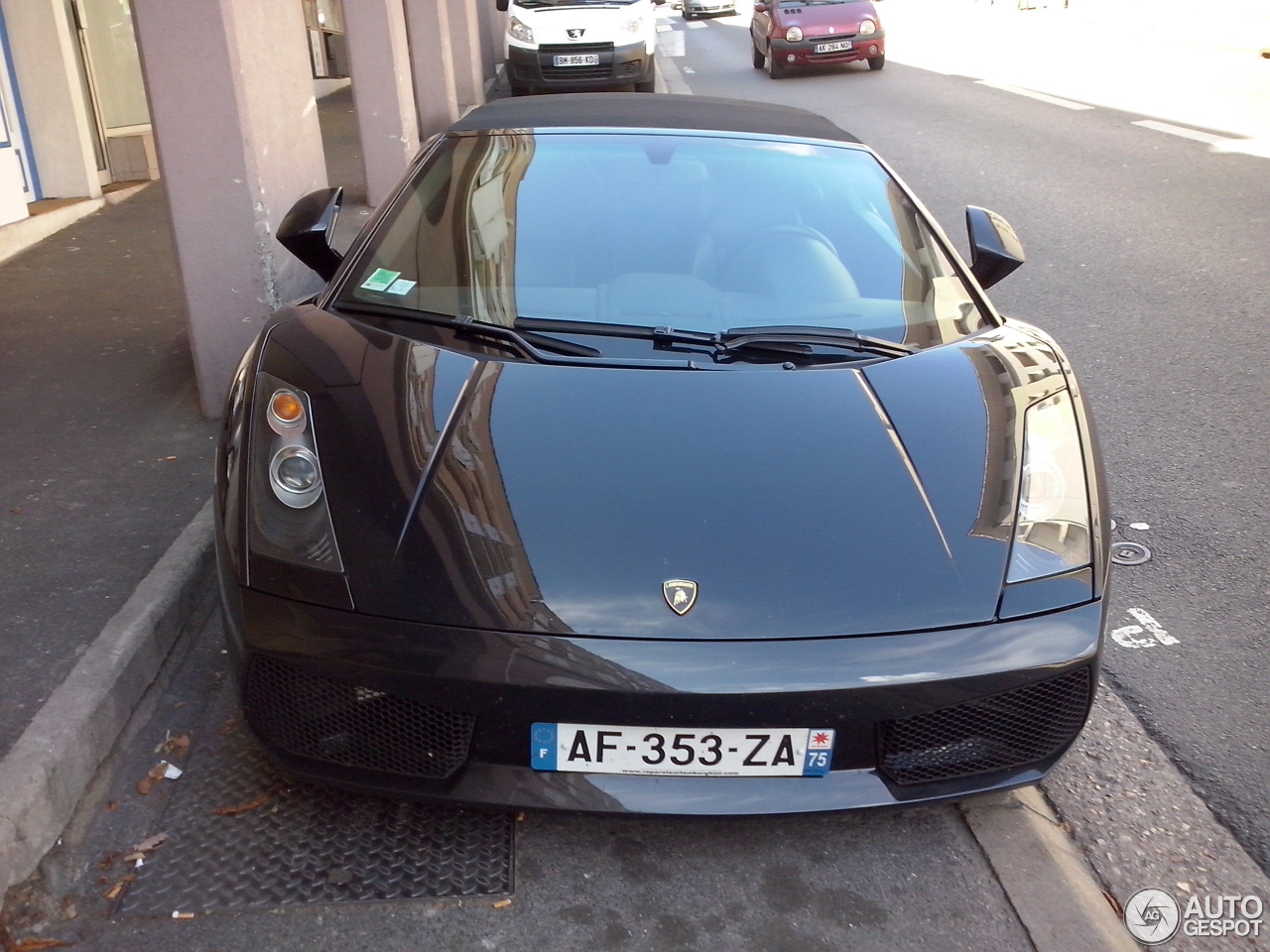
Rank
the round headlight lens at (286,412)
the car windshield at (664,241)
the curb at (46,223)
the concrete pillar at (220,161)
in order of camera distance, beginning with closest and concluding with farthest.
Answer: the round headlight lens at (286,412), the car windshield at (664,241), the concrete pillar at (220,161), the curb at (46,223)

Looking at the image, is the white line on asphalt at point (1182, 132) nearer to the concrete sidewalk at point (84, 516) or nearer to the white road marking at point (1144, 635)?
the white road marking at point (1144, 635)

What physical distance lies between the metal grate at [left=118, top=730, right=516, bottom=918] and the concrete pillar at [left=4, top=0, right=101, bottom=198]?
7.84 metres

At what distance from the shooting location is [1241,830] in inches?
99.5

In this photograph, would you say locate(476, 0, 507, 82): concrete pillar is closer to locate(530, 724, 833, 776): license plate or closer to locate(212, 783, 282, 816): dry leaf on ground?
locate(212, 783, 282, 816): dry leaf on ground

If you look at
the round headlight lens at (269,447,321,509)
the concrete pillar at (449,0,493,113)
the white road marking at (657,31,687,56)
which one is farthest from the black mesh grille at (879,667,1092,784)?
the white road marking at (657,31,687,56)

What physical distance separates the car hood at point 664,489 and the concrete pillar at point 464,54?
12912mm

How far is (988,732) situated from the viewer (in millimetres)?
2285

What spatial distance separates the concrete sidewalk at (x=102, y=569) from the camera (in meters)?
2.33

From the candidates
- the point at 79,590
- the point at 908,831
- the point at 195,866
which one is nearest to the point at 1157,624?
the point at 908,831

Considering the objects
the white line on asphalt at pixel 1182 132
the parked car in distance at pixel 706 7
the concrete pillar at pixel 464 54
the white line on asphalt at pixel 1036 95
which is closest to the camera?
the white line on asphalt at pixel 1182 132

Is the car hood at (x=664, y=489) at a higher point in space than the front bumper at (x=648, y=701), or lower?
higher

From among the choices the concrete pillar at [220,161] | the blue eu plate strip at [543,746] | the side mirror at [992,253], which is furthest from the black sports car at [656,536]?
the concrete pillar at [220,161]

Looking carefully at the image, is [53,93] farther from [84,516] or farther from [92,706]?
[92,706]

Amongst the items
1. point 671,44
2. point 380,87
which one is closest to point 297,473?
point 380,87
